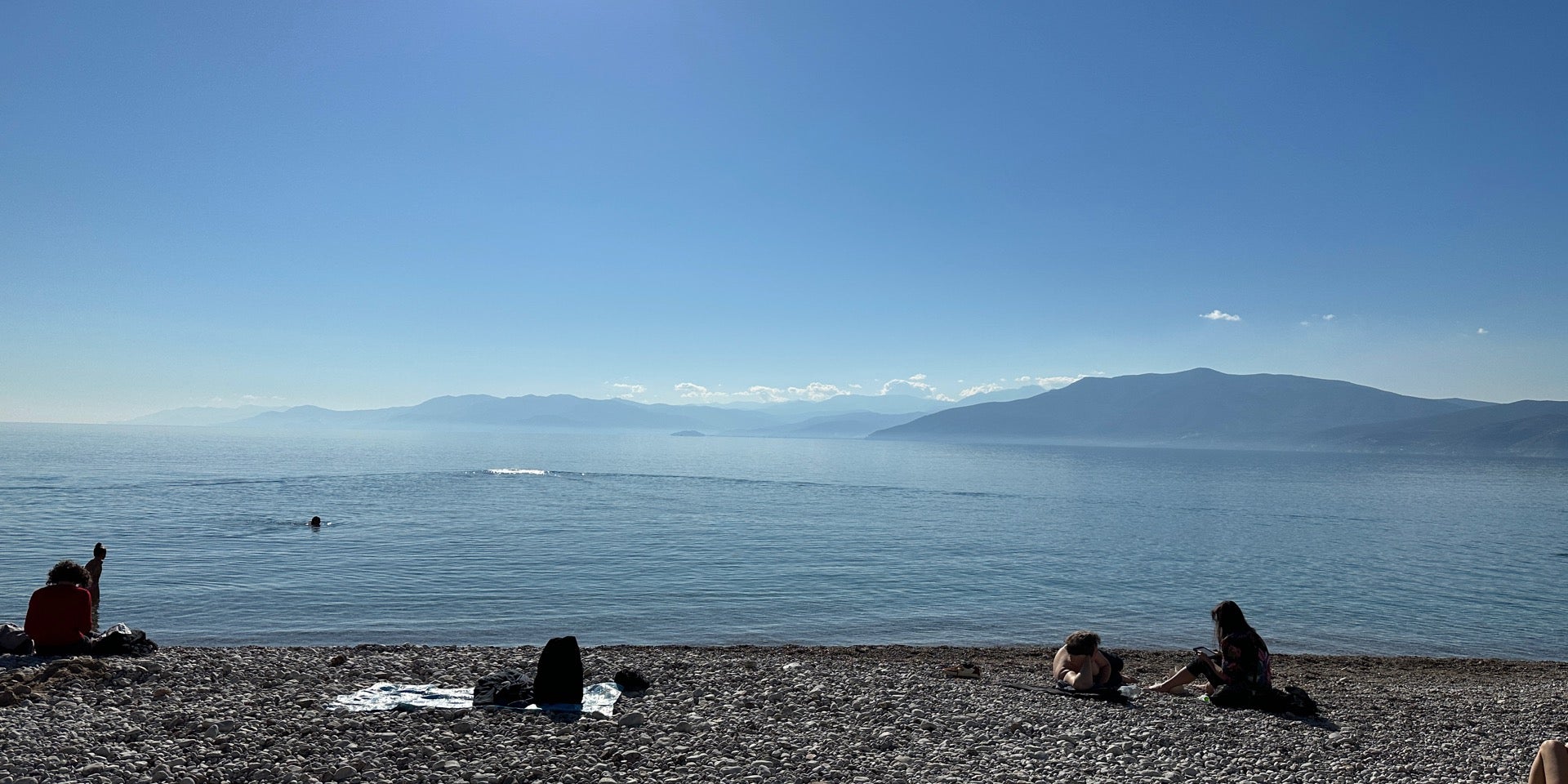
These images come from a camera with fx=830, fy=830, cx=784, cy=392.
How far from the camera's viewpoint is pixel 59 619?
1215 cm

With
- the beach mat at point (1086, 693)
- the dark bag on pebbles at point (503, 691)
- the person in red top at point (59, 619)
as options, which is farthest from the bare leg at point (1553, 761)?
the person in red top at point (59, 619)

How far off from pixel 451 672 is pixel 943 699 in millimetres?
6820

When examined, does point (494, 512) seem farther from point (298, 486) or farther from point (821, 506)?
point (298, 486)

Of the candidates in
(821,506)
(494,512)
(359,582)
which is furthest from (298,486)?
(359,582)

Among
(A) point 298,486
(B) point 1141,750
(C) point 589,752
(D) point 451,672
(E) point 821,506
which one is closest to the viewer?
(C) point 589,752

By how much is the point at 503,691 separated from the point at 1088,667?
320 inches

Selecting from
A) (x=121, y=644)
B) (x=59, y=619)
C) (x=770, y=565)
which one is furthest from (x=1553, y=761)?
(x=770, y=565)

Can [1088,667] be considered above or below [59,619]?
below

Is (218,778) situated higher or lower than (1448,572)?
higher

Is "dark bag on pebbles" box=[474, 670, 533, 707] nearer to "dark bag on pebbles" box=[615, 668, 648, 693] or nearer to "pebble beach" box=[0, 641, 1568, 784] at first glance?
"pebble beach" box=[0, 641, 1568, 784]

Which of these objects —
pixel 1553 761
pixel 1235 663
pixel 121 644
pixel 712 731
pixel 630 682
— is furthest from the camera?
pixel 121 644

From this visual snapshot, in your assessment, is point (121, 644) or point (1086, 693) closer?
point (1086, 693)

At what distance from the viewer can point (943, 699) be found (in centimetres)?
1095

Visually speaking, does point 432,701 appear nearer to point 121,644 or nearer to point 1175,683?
point 121,644
